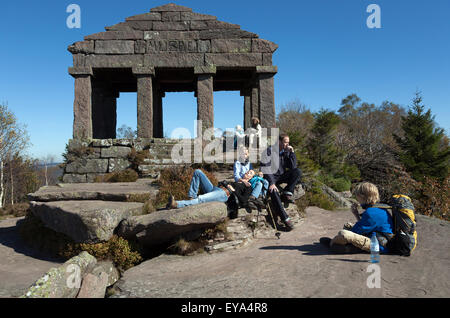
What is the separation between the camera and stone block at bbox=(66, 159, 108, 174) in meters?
9.16

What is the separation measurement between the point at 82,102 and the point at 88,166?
7.98 feet

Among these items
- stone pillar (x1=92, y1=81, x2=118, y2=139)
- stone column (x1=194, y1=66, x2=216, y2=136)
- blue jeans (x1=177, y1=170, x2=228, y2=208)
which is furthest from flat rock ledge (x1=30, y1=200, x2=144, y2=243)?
stone pillar (x1=92, y1=81, x2=118, y2=139)

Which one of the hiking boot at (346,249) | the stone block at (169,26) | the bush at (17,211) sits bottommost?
the bush at (17,211)

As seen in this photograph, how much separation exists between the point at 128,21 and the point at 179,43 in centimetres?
210

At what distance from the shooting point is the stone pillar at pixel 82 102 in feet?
31.7

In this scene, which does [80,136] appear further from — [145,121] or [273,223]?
[273,223]

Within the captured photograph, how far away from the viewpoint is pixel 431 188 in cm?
1128

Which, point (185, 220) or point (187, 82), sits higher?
point (187, 82)

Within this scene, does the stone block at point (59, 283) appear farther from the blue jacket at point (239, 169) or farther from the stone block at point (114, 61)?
the stone block at point (114, 61)

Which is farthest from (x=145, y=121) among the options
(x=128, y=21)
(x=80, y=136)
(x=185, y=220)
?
(x=185, y=220)

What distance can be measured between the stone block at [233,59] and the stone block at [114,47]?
2.87m

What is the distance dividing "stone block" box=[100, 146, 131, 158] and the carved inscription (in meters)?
3.87

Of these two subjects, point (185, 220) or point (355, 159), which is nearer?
point (185, 220)

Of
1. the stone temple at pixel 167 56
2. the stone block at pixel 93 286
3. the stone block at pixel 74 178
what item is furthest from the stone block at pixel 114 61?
the stone block at pixel 93 286
